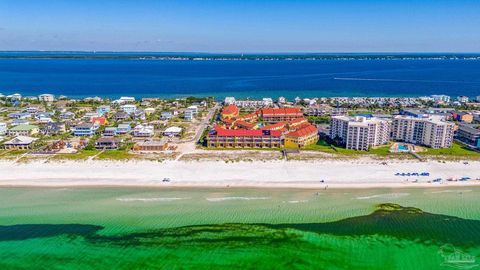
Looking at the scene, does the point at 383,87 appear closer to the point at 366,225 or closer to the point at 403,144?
the point at 403,144

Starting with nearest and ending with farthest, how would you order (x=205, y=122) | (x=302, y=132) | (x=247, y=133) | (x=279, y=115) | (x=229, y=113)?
(x=247, y=133) → (x=302, y=132) → (x=205, y=122) → (x=279, y=115) → (x=229, y=113)

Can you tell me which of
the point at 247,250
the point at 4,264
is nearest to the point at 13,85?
the point at 4,264

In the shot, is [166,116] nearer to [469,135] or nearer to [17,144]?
[17,144]

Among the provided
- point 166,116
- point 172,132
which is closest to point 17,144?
point 172,132

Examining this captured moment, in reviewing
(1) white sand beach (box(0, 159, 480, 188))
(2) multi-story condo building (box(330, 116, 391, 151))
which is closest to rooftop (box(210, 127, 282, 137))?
(1) white sand beach (box(0, 159, 480, 188))

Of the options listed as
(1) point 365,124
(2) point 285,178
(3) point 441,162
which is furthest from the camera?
(1) point 365,124

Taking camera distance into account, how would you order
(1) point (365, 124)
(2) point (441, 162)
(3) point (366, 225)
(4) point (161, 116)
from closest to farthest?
(3) point (366, 225), (2) point (441, 162), (1) point (365, 124), (4) point (161, 116)

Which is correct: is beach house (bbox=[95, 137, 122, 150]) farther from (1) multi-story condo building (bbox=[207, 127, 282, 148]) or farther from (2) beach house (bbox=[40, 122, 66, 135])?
(1) multi-story condo building (bbox=[207, 127, 282, 148])
